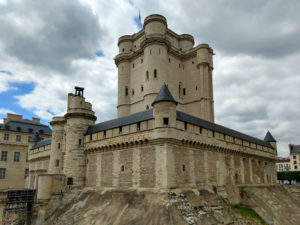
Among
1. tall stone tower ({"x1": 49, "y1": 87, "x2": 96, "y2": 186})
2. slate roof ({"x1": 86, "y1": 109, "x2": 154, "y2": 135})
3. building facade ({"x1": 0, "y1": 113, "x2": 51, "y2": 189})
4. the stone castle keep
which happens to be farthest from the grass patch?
building facade ({"x1": 0, "y1": 113, "x2": 51, "y2": 189})

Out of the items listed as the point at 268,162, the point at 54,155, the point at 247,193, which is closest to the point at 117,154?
the point at 54,155

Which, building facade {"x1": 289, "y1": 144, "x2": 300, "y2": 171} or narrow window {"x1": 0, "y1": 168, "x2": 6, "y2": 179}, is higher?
building facade {"x1": 289, "y1": 144, "x2": 300, "y2": 171}

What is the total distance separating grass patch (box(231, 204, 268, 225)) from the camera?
71.2 ft


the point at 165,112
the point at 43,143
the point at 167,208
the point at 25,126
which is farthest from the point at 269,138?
the point at 25,126

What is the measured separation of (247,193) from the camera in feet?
84.4

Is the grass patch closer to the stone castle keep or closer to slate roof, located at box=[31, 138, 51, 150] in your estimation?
the stone castle keep

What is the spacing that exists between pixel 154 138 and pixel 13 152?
36702 mm

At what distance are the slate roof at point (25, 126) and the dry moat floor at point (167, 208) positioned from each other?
26.4 metres

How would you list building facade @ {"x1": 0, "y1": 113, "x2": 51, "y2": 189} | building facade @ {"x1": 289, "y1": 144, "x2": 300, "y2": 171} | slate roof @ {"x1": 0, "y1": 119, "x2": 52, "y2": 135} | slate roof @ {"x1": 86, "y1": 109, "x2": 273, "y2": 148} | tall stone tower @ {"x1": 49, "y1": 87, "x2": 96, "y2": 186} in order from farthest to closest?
building facade @ {"x1": 289, "y1": 144, "x2": 300, "y2": 171}
slate roof @ {"x1": 0, "y1": 119, "x2": 52, "y2": 135}
building facade @ {"x1": 0, "y1": 113, "x2": 51, "y2": 189}
tall stone tower @ {"x1": 49, "y1": 87, "x2": 96, "y2": 186}
slate roof @ {"x1": 86, "y1": 109, "x2": 273, "y2": 148}

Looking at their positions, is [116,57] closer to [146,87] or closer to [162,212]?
[146,87]

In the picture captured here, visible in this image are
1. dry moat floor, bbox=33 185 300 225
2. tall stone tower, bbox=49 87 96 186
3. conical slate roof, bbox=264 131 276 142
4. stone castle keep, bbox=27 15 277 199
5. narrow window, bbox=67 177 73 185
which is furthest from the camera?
conical slate roof, bbox=264 131 276 142

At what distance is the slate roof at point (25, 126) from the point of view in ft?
148

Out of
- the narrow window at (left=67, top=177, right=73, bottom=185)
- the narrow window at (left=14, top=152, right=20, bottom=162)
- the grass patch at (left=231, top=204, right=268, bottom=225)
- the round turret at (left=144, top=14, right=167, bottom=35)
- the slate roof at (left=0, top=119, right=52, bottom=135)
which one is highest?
the round turret at (left=144, top=14, right=167, bottom=35)

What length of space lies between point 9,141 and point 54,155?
20501 mm
